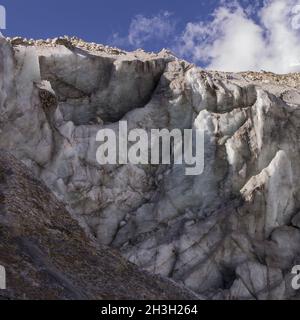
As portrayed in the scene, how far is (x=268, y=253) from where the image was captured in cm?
3181

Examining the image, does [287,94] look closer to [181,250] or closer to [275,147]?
[275,147]

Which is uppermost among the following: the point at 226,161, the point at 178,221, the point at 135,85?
the point at 135,85

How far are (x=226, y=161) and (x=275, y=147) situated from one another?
3.30 meters

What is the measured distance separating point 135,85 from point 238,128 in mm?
7288

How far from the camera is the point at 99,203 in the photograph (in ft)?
105

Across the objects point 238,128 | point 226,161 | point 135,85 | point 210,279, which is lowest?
point 210,279
